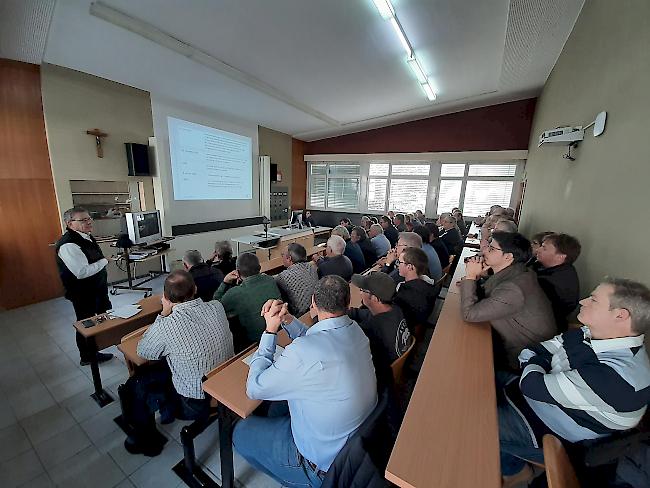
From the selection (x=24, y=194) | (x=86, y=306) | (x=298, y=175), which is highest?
(x=298, y=175)

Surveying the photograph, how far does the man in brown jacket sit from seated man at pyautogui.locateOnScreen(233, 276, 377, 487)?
99 cm

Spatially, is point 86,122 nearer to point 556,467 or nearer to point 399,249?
point 399,249

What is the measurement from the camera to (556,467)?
814mm

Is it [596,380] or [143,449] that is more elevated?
[596,380]

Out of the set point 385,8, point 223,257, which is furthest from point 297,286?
point 385,8

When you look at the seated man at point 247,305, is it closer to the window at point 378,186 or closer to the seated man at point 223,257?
the seated man at point 223,257

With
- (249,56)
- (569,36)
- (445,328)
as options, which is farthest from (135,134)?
(569,36)

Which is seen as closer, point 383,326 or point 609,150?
point 383,326

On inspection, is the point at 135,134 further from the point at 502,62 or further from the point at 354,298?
the point at 502,62

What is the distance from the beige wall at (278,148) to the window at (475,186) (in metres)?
4.63

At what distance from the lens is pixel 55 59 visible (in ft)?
11.5

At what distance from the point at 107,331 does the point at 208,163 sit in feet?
15.5

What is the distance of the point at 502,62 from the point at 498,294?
482 centimetres

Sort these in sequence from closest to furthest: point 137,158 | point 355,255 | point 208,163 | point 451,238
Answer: point 355,255 → point 137,158 → point 451,238 → point 208,163
